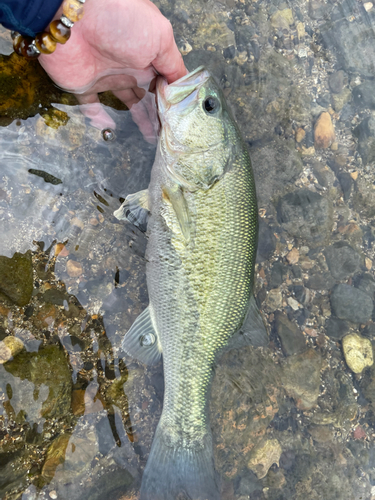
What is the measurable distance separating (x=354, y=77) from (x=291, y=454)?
4074 millimetres

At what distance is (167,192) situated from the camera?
A: 7.77ft

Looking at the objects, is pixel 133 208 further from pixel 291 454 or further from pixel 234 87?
pixel 291 454

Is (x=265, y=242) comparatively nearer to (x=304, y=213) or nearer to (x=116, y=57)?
(x=304, y=213)

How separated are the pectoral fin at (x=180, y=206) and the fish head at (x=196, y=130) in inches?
3.1

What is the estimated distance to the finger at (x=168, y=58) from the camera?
2.25 meters

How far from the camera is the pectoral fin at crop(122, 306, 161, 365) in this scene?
253cm

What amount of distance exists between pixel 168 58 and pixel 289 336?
2.75 metres

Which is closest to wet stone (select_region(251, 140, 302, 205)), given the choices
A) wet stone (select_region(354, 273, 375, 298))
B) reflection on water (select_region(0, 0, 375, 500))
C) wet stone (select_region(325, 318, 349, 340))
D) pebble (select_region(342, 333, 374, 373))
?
reflection on water (select_region(0, 0, 375, 500))

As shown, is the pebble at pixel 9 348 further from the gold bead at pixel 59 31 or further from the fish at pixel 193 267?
the gold bead at pixel 59 31

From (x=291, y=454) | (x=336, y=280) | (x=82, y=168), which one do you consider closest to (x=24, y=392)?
(x=82, y=168)

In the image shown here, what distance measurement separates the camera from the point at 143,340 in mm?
2535

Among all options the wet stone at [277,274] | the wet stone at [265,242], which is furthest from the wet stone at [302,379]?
the wet stone at [265,242]

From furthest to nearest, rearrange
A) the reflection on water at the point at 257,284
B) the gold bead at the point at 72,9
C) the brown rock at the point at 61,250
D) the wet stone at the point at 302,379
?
the wet stone at the point at 302,379 < the brown rock at the point at 61,250 < the reflection on water at the point at 257,284 < the gold bead at the point at 72,9

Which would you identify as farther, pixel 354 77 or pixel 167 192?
pixel 354 77
